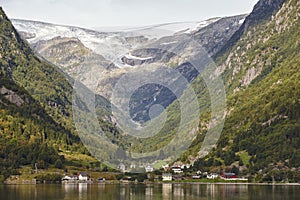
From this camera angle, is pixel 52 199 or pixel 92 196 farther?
pixel 92 196

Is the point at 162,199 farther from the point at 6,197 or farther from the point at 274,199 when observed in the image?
the point at 6,197

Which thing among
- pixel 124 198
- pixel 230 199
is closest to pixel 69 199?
pixel 124 198

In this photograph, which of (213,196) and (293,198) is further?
(213,196)

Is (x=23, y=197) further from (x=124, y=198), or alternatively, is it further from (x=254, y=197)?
(x=254, y=197)

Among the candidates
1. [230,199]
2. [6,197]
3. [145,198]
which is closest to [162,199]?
[145,198]

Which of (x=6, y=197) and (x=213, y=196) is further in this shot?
(x=213, y=196)

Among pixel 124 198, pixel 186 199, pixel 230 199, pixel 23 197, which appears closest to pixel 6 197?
pixel 23 197

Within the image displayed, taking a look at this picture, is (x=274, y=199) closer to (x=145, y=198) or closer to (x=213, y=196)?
(x=213, y=196)
